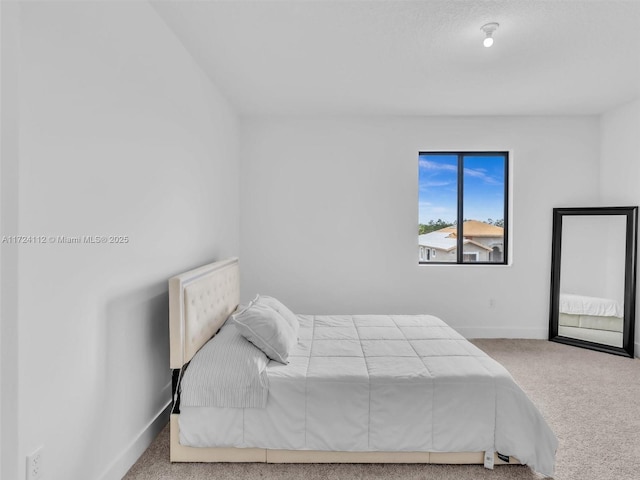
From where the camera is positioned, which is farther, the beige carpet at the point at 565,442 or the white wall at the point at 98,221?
the beige carpet at the point at 565,442

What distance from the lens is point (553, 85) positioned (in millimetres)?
3227

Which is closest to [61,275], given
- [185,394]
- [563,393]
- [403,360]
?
[185,394]

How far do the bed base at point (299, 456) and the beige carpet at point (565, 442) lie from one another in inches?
1.2

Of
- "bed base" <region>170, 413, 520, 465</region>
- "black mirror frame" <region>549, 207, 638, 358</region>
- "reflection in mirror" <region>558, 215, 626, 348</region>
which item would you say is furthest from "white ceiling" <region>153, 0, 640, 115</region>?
"bed base" <region>170, 413, 520, 465</region>

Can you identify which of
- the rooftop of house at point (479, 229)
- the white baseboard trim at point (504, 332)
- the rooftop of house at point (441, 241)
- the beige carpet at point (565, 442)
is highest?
the rooftop of house at point (479, 229)

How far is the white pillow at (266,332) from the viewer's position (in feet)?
7.09

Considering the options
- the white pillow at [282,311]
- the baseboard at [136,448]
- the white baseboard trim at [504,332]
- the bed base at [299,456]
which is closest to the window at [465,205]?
the white baseboard trim at [504,332]

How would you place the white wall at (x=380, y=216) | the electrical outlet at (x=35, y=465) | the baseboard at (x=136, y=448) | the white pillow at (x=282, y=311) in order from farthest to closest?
1. the white wall at (x=380, y=216)
2. the white pillow at (x=282, y=311)
3. the baseboard at (x=136, y=448)
4. the electrical outlet at (x=35, y=465)

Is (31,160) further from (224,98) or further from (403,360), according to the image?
(224,98)

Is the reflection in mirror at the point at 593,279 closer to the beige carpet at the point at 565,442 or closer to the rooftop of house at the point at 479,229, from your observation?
the beige carpet at the point at 565,442

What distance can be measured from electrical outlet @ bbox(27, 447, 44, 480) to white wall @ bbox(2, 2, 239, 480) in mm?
31

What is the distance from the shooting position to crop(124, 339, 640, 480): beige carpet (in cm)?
189

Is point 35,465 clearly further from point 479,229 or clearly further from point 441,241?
point 479,229

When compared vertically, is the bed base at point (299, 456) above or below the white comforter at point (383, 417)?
below
